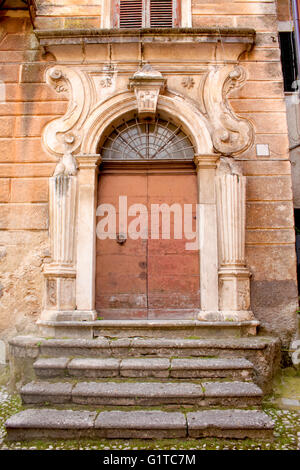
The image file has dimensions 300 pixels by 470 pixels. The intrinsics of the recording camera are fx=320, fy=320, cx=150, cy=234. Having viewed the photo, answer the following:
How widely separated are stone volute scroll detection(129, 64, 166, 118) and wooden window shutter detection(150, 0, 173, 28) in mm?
1362

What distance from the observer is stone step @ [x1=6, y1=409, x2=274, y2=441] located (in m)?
3.22

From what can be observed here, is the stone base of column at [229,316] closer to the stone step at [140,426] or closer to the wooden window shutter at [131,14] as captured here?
the stone step at [140,426]

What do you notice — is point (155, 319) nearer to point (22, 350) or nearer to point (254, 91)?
point (22, 350)

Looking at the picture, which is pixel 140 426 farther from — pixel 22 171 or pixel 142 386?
pixel 22 171

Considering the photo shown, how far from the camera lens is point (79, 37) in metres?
5.42

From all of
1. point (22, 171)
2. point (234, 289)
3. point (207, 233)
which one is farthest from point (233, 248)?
point (22, 171)

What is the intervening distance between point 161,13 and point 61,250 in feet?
15.6

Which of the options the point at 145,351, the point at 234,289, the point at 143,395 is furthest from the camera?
the point at 234,289

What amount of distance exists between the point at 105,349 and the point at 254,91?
4.77 meters

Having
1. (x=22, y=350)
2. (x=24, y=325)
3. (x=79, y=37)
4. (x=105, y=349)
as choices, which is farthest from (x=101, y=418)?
(x=79, y=37)

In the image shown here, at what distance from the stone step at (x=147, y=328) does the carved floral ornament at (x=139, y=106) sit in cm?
239

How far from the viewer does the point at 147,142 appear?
5.53m

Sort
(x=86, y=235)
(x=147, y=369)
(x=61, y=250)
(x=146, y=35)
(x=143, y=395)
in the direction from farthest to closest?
1. (x=146, y=35)
2. (x=86, y=235)
3. (x=61, y=250)
4. (x=147, y=369)
5. (x=143, y=395)

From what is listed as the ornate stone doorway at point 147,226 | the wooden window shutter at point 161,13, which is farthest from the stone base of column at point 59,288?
the wooden window shutter at point 161,13
